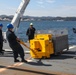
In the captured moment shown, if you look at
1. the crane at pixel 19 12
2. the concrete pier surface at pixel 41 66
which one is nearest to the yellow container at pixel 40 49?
the concrete pier surface at pixel 41 66

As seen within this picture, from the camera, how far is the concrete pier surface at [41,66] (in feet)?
42.6

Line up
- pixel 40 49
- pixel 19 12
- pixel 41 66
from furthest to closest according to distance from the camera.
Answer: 1. pixel 19 12
2. pixel 40 49
3. pixel 41 66

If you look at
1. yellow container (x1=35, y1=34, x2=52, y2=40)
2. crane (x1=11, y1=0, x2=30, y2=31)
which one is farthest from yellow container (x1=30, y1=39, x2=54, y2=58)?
crane (x1=11, y1=0, x2=30, y2=31)

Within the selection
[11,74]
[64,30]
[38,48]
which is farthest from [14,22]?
[11,74]

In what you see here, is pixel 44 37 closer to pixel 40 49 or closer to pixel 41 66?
pixel 40 49

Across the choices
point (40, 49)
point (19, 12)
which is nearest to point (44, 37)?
point (40, 49)

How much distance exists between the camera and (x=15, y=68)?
45.2ft

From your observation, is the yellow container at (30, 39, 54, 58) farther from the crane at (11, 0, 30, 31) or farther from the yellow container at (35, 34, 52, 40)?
the crane at (11, 0, 30, 31)

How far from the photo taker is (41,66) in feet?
47.1

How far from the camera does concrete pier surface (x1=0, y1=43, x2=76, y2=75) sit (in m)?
13.0

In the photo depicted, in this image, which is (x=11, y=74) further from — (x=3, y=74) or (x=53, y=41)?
(x=53, y=41)

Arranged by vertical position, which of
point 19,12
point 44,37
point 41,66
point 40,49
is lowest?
point 41,66

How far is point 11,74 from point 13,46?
2.87 metres

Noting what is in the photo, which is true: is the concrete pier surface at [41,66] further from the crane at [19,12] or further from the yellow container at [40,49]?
the crane at [19,12]
